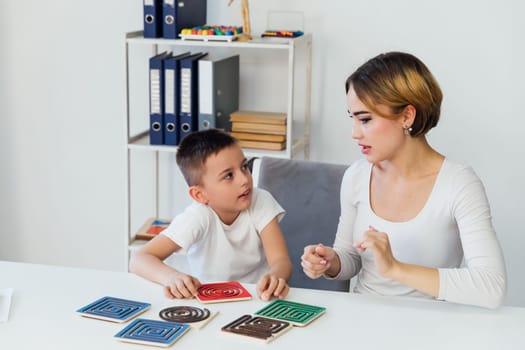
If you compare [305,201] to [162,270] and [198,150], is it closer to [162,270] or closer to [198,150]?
[198,150]

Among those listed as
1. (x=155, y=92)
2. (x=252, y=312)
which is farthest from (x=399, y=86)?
(x=155, y=92)

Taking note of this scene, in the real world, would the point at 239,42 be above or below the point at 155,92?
above

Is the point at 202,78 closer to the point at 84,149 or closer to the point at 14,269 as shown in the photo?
the point at 84,149

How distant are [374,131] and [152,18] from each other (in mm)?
1321

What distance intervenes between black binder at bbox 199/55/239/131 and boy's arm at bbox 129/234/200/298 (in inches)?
40.3

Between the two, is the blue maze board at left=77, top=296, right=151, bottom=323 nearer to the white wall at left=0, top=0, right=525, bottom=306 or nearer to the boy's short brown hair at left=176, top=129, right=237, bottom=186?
the boy's short brown hair at left=176, top=129, right=237, bottom=186

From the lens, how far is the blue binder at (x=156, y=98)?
2836 mm

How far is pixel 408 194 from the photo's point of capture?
1820mm

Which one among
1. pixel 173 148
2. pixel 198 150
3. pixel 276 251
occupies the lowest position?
pixel 276 251

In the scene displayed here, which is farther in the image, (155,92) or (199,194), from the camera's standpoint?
(155,92)

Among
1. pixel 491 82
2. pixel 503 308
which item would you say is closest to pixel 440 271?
pixel 503 308

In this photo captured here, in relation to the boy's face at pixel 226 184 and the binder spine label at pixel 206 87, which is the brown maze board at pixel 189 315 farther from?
the binder spine label at pixel 206 87

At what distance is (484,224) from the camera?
1.68m

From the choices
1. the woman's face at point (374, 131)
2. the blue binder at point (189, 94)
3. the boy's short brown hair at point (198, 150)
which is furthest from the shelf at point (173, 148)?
the woman's face at point (374, 131)
